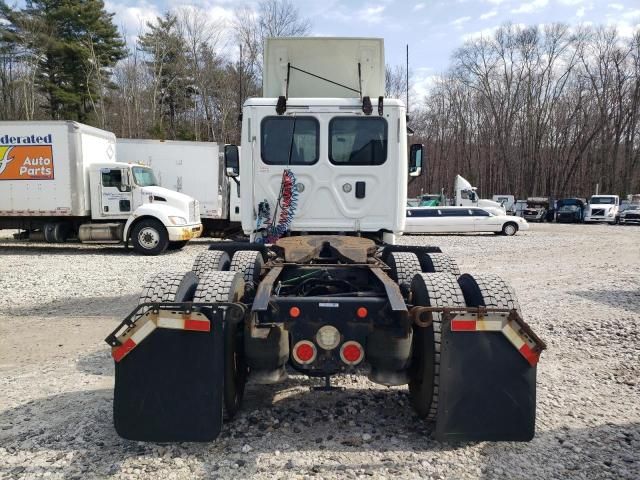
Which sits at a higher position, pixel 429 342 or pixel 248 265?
pixel 248 265

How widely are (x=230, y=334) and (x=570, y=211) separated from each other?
36264mm

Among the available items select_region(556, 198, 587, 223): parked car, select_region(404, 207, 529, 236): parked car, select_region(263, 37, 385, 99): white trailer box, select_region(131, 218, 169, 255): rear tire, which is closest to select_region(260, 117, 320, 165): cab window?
select_region(263, 37, 385, 99): white trailer box

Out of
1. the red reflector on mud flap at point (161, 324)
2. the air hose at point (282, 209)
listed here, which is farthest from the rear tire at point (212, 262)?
the red reflector on mud flap at point (161, 324)

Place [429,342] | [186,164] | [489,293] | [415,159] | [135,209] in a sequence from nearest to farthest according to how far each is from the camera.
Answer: [429,342] < [489,293] < [415,159] < [135,209] < [186,164]

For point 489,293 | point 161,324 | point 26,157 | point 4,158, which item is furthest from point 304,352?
point 4,158

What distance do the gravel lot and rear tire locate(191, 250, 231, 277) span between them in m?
1.17

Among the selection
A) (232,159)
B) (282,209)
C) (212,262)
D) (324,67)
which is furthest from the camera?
(324,67)

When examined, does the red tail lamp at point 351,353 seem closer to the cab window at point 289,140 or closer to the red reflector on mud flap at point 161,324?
the red reflector on mud flap at point 161,324

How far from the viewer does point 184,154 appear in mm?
16078

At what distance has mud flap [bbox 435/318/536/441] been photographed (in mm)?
2938

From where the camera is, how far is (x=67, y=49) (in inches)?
1452

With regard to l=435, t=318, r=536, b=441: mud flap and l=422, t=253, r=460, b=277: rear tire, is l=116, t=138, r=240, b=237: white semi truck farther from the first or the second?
l=435, t=318, r=536, b=441: mud flap

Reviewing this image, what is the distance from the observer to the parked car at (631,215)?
3109 centimetres

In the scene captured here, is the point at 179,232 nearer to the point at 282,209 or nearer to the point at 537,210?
the point at 282,209
